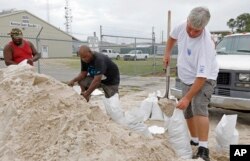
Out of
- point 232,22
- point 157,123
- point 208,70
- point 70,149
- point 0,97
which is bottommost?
point 157,123

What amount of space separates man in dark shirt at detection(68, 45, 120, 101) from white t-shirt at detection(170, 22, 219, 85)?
1458mm

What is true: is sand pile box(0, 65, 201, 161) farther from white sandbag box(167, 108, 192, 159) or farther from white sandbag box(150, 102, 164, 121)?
white sandbag box(150, 102, 164, 121)

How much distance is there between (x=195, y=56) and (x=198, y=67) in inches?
7.0

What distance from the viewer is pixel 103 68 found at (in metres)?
5.23

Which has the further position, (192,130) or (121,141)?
(192,130)

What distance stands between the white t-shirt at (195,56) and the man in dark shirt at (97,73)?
1458 mm

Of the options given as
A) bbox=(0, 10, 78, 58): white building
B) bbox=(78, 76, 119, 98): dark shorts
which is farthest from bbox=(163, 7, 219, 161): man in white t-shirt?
bbox=(0, 10, 78, 58): white building

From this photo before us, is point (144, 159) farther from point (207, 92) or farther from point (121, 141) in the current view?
point (207, 92)

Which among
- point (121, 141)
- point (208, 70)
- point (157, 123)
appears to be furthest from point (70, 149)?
point (157, 123)

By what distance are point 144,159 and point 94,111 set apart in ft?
2.72

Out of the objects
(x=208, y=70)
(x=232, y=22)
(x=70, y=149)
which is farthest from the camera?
(x=232, y=22)

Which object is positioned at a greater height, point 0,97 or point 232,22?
point 232,22

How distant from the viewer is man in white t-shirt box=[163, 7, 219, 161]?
143 inches

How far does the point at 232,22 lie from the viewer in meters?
37.7
